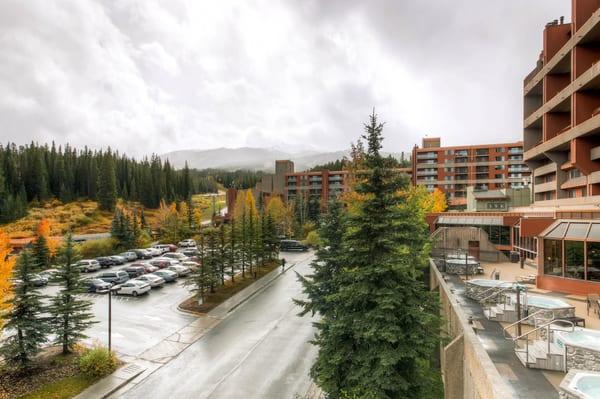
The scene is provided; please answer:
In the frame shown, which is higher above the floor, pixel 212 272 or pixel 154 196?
pixel 154 196

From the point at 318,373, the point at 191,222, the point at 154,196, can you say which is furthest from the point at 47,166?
the point at 318,373

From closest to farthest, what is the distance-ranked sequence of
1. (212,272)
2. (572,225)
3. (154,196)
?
(572,225) < (212,272) < (154,196)

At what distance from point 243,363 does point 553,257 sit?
19722 mm

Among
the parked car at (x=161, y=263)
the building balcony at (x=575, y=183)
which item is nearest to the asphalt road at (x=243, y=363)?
the parked car at (x=161, y=263)

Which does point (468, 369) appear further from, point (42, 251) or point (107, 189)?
point (107, 189)

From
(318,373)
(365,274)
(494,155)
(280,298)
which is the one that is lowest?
(280,298)

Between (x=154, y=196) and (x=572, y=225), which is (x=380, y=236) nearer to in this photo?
(x=572, y=225)

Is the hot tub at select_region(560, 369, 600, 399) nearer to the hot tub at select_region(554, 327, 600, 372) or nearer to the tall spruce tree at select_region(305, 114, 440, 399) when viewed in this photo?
the hot tub at select_region(554, 327, 600, 372)

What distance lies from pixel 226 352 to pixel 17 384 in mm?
10936

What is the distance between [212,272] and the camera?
32.5 m

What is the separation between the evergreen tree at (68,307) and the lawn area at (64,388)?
2.92 metres

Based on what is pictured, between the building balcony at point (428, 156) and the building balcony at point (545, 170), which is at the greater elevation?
the building balcony at point (428, 156)

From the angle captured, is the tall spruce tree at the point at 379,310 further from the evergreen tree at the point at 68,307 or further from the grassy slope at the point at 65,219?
the grassy slope at the point at 65,219

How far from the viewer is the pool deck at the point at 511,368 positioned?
877 cm
